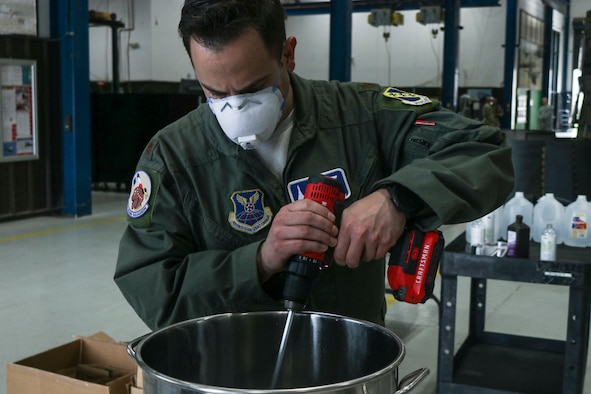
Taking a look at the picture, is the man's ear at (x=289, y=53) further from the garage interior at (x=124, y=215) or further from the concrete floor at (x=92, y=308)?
the concrete floor at (x=92, y=308)

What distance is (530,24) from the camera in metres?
20.3

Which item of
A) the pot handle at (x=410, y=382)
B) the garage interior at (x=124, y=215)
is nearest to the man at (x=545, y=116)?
the garage interior at (x=124, y=215)

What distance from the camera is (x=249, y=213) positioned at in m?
1.41

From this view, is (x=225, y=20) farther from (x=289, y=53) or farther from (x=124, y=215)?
(x=124, y=215)

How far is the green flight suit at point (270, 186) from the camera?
1279 mm

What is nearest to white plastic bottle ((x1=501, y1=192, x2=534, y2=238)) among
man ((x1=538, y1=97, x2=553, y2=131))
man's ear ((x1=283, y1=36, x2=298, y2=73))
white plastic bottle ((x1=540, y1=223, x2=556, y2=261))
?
white plastic bottle ((x1=540, y1=223, x2=556, y2=261))

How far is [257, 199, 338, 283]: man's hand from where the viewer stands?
1143 mm

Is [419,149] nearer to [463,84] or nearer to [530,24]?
[463,84]

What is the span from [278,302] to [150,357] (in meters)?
0.32

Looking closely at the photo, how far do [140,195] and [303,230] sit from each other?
408 mm

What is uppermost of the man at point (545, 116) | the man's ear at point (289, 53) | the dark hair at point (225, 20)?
the man at point (545, 116)

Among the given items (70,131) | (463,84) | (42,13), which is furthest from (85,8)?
(463,84)

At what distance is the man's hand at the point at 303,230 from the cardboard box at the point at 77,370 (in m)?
1.15

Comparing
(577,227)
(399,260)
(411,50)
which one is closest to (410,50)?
(411,50)
